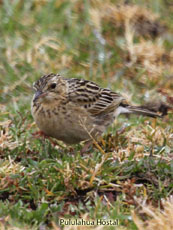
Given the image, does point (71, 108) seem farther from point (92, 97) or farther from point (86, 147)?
point (92, 97)

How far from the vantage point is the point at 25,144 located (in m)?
7.11

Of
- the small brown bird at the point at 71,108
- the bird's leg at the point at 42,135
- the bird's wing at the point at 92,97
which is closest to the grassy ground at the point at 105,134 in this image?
the bird's leg at the point at 42,135

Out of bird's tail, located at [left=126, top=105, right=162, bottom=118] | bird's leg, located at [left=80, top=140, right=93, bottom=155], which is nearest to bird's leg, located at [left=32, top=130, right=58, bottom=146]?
bird's leg, located at [left=80, top=140, right=93, bottom=155]

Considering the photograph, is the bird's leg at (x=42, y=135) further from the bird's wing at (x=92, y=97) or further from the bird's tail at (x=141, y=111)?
the bird's tail at (x=141, y=111)

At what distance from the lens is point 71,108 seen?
7.54 metres

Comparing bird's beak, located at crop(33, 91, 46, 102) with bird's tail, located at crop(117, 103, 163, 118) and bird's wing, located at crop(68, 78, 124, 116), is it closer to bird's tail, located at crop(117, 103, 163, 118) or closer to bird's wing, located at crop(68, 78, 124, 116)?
bird's wing, located at crop(68, 78, 124, 116)

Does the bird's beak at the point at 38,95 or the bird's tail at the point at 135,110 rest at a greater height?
the bird's beak at the point at 38,95

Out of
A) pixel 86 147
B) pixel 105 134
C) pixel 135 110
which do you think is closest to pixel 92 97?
pixel 105 134

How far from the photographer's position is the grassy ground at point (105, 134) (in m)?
5.90

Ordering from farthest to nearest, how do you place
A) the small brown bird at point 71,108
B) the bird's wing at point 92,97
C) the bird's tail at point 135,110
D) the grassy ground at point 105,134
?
1. the bird's tail at point 135,110
2. the bird's wing at point 92,97
3. the small brown bird at point 71,108
4. the grassy ground at point 105,134

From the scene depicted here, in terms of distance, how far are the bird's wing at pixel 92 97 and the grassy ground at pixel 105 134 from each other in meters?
0.36

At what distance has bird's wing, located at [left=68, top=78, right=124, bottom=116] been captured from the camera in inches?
309

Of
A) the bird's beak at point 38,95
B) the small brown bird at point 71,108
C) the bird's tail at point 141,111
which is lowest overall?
the bird's tail at point 141,111

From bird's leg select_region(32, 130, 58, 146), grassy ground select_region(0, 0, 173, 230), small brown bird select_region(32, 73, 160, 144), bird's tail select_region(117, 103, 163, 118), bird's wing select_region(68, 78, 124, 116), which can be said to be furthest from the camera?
bird's tail select_region(117, 103, 163, 118)
